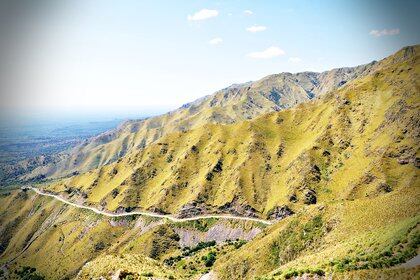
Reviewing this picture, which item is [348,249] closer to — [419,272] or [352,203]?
[419,272]

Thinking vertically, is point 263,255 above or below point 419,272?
below

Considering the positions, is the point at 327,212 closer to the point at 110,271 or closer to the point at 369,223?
the point at 369,223

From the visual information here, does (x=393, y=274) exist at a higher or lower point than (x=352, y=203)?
higher

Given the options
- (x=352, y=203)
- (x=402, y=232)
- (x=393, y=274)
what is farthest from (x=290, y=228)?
(x=393, y=274)

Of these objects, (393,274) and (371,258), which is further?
(371,258)

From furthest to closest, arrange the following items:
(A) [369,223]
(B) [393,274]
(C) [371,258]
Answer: (A) [369,223], (C) [371,258], (B) [393,274]

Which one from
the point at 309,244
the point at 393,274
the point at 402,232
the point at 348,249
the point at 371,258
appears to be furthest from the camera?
the point at 309,244

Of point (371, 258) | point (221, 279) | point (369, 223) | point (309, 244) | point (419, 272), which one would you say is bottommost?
point (221, 279)

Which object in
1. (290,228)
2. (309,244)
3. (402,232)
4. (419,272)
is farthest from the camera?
(290,228)

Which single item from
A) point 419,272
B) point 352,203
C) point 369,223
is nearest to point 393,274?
point 419,272
